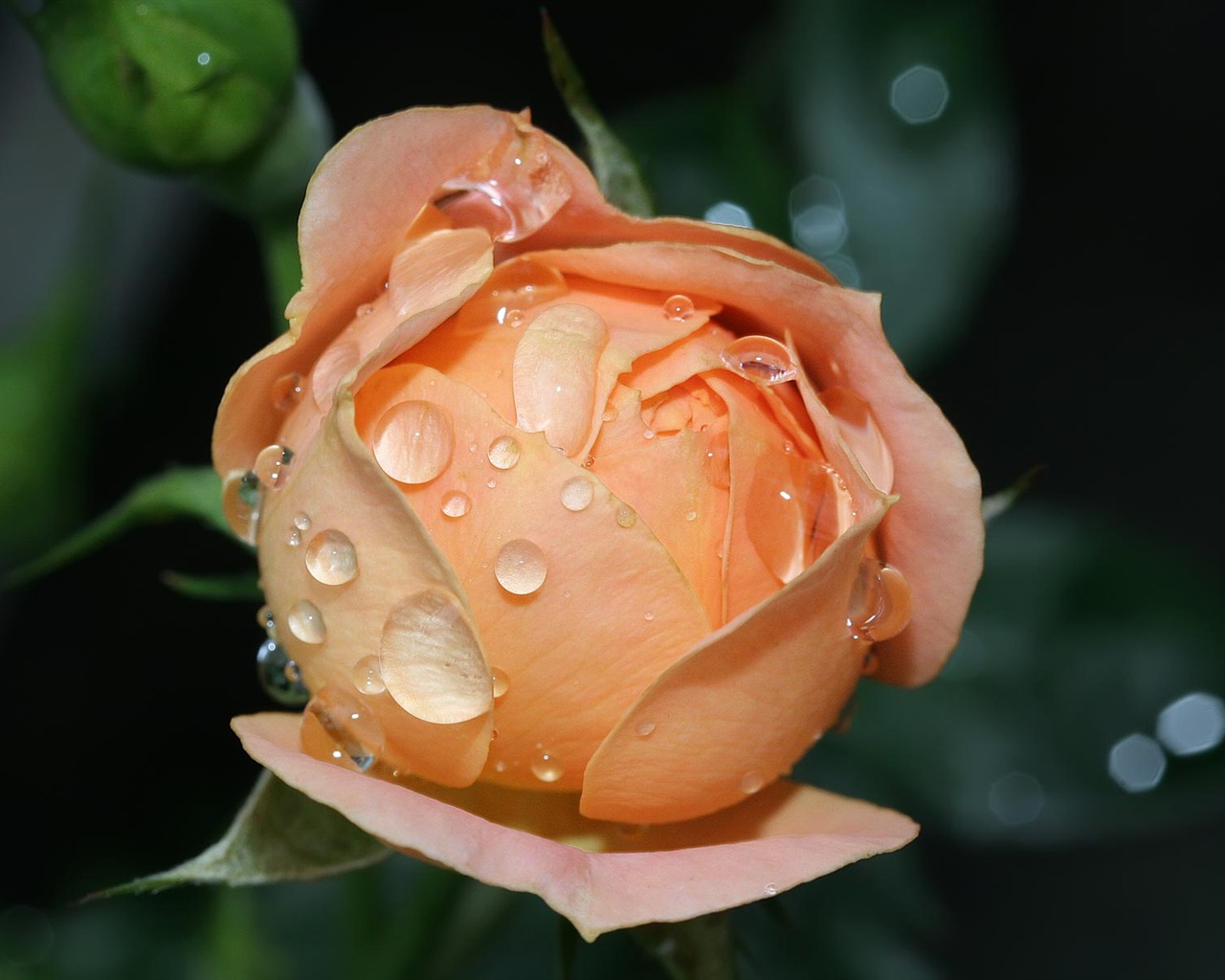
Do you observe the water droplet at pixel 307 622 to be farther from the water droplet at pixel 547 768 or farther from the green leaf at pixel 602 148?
the green leaf at pixel 602 148

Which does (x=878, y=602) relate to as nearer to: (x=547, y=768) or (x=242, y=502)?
(x=547, y=768)

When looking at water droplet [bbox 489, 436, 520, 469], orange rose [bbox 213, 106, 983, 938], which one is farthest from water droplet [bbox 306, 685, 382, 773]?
water droplet [bbox 489, 436, 520, 469]

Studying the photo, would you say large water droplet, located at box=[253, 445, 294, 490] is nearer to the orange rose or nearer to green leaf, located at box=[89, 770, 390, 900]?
the orange rose

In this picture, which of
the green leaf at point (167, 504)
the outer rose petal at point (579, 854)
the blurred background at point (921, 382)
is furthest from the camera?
the blurred background at point (921, 382)

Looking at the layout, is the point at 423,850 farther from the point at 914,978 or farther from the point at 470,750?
the point at 914,978

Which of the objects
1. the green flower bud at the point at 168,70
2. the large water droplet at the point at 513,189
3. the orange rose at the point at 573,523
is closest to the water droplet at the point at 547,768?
the orange rose at the point at 573,523

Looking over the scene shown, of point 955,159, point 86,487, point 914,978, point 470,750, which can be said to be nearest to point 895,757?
point 914,978
